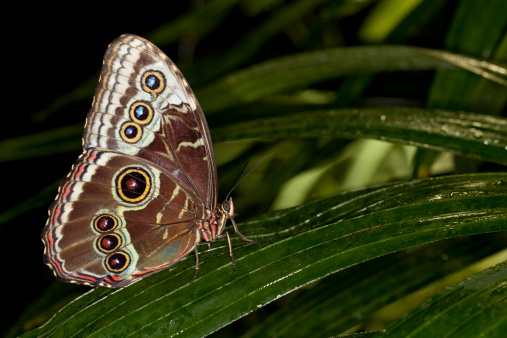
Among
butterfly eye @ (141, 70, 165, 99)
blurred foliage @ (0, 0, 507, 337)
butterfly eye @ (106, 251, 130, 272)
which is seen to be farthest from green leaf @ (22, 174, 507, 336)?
butterfly eye @ (141, 70, 165, 99)

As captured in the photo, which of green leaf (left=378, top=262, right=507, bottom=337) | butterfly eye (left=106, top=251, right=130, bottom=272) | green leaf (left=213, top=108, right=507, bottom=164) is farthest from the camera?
butterfly eye (left=106, top=251, right=130, bottom=272)

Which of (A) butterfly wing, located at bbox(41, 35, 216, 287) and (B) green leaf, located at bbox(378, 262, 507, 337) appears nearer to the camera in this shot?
(B) green leaf, located at bbox(378, 262, 507, 337)

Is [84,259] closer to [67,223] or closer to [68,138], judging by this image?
[67,223]

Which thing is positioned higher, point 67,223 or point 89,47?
point 89,47

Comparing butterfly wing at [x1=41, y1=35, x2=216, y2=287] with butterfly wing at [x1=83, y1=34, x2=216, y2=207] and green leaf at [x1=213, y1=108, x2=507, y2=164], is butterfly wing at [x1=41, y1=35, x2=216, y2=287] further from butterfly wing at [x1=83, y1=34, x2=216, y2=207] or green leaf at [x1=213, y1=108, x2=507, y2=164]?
green leaf at [x1=213, y1=108, x2=507, y2=164]

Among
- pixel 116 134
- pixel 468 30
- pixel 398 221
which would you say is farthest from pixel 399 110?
pixel 116 134

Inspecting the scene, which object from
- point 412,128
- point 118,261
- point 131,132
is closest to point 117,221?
point 118,261

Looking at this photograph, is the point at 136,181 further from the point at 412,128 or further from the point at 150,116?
the point at 412,128
